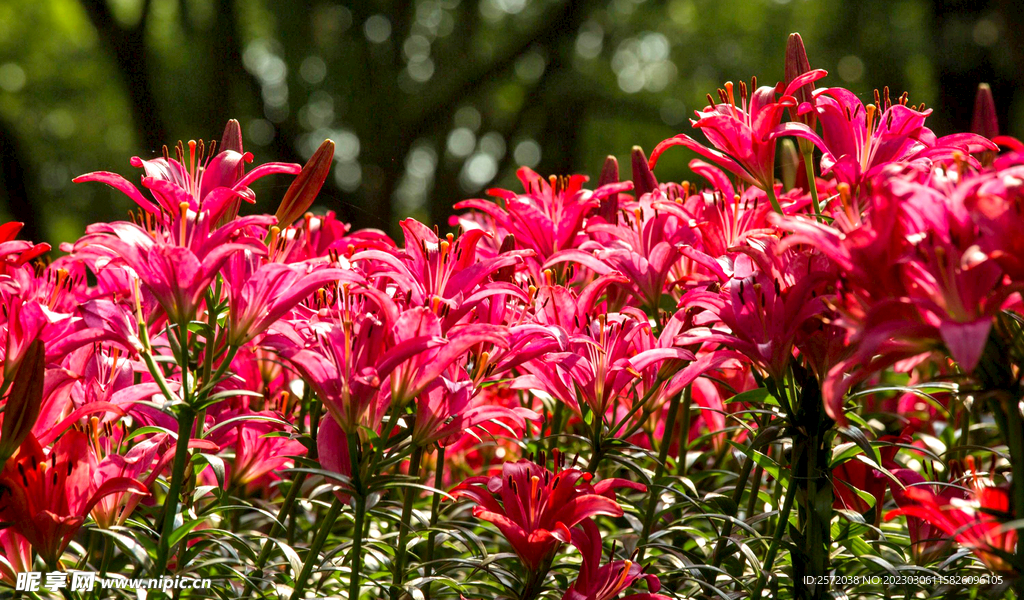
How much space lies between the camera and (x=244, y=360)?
167 cm

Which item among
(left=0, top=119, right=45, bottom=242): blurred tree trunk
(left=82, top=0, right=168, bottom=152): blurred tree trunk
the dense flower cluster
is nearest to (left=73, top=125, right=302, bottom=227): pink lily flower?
the dense flower cluster

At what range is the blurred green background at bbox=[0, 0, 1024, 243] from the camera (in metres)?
7.02

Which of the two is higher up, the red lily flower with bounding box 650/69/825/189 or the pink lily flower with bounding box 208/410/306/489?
the red lily flower with bounding box 650/69/825/189

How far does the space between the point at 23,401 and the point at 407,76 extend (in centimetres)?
813

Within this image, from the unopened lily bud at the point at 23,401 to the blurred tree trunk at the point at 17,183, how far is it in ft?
20.0

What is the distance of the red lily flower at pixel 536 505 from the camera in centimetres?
115

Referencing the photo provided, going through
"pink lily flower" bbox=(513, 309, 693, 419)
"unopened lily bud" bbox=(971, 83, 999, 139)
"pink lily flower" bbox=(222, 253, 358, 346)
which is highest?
"unopened lily bud" bbox=(971, 83, 999, 139)

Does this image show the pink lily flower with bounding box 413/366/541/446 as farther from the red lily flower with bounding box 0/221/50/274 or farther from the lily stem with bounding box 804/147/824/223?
the red lily flower with bounding box 0/221/50/274

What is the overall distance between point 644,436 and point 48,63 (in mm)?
10876

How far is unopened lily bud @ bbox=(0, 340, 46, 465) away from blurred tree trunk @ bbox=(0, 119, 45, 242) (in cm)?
609

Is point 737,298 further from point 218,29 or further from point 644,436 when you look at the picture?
point 218,29

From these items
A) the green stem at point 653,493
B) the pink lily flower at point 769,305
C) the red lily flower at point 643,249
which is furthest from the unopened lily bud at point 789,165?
the pink lily flower at point 769,305

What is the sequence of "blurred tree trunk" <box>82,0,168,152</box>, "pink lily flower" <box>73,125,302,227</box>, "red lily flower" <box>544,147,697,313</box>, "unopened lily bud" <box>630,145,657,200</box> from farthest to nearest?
"blurred tree trunk" <box>82,0,168,152</box> < "unopened lily bud" <box>630,145,657,200</box> < "red lily flower" <box>544,147,697,313</box> < "pink lily flower" <box>73,125,302,227</box>

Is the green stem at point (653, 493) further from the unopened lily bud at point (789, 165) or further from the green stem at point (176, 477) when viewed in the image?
the unopened lily bud at point (789, 165)
